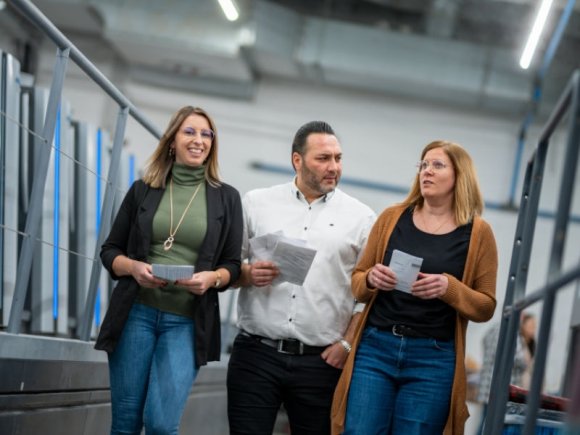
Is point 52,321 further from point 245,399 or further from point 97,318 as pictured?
point 245,399

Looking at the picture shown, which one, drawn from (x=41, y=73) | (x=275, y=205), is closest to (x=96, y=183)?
(x=275, y=205)

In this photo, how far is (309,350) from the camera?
11.1ft

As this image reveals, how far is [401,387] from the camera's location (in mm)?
3166

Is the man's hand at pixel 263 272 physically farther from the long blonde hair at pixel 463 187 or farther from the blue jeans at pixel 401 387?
the long blonde hair at pixel 463 187

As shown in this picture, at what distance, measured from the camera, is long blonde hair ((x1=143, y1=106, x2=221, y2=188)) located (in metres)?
3.37

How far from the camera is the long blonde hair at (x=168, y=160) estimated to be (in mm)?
3371

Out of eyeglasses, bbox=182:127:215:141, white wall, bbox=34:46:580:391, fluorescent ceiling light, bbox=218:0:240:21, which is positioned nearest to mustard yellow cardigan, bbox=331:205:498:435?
eyeglasses, bbox=182:127:215:141

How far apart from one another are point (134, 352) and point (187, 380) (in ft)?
0.66

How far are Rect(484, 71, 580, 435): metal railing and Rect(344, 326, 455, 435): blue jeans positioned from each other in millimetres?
170

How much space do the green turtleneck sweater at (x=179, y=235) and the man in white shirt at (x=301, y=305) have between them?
0.86 feet

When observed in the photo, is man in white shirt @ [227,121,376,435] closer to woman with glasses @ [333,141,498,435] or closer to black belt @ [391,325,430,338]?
woman with glasses @ [333,141,498,435]

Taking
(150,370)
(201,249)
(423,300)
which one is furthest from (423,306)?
(150,370)

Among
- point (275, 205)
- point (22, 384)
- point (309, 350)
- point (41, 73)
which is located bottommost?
point (22, 384)

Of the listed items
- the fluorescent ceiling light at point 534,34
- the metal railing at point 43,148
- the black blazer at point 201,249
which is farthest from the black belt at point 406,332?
the fluorescent ceiling light at point 534,34
